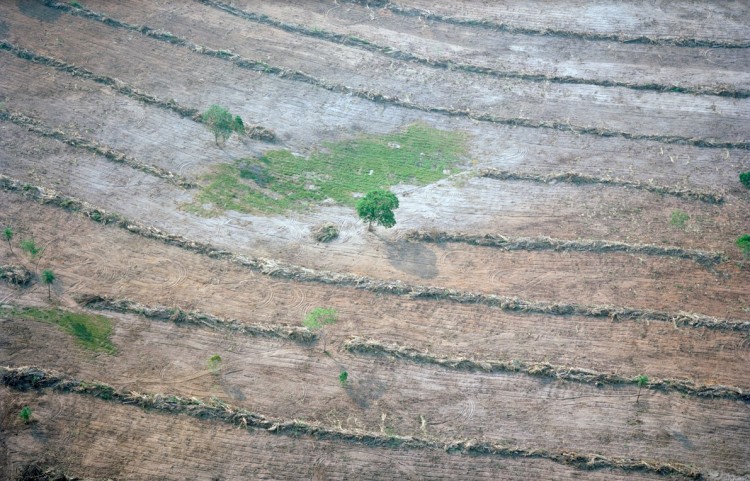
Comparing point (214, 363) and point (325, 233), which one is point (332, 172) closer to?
point (325, 233)

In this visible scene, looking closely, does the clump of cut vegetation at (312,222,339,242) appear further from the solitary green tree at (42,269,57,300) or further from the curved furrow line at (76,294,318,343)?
the solitary green tree at (42,269,57,300)

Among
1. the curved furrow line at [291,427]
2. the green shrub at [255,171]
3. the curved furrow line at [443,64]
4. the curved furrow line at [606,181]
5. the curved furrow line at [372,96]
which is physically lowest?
the curved furrow line at [291,427]

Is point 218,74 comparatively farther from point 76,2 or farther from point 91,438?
point 91,438

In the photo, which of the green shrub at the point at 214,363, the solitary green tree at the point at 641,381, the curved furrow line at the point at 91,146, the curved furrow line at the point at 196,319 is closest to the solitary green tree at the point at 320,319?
the curved furrow line at the point at 196,319

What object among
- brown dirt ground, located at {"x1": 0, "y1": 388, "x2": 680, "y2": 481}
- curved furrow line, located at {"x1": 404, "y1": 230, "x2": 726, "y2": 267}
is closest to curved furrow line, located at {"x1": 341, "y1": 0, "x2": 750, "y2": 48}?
curved furrow line, located at {"x1": 404, "y1": 230, "x2": 726, "y2": 267}

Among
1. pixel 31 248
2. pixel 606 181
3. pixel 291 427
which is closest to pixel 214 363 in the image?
pixel 291 427

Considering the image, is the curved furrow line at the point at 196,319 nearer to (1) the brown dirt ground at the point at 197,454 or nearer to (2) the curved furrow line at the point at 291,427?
(2) the curved furrow line at the point at 291,427

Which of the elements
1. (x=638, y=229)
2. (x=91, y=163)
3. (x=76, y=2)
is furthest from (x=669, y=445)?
(x=76, y=2)
